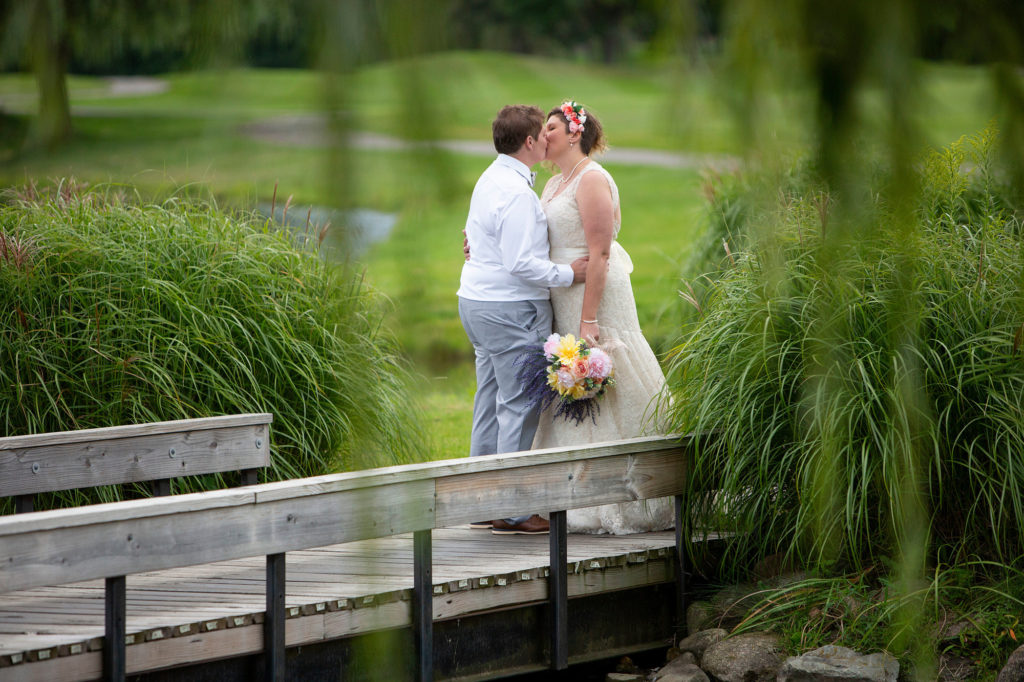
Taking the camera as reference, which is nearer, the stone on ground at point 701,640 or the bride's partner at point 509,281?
the stone on ground at point 701,640

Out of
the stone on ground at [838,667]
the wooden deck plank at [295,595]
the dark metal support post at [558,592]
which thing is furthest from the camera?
the dark metal support post at [558,592]

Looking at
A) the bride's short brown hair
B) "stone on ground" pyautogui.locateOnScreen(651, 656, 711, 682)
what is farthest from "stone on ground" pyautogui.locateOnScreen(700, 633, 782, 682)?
the bride's short brown hair

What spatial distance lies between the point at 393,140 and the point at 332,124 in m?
0.05

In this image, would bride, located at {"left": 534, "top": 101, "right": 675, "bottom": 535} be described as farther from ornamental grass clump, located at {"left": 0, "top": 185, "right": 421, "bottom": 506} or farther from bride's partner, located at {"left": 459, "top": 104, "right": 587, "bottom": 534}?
ornamental grass clump, located at {"left": 0, "top": 185, "right": 421, "bottom": 506}

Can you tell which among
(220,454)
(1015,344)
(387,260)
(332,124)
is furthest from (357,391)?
(220,454)

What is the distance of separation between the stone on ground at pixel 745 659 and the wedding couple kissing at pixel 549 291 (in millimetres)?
983

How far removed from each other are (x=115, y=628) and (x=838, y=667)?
98.2 inches

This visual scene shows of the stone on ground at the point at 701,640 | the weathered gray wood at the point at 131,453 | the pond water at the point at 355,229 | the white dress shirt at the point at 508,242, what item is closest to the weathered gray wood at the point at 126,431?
the weathered gray wood at the point at 131,453

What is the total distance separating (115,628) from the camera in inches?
136

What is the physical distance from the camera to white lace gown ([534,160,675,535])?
5230 mm

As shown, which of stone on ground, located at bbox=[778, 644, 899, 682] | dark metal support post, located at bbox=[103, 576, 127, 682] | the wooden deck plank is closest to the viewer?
dark metal support post, located at bbox=[103, 576, 127, 682]

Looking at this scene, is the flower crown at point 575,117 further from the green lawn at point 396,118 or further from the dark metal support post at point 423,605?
the green lawn at point 396,118

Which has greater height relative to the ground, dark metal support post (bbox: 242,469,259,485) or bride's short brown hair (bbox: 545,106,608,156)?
bride's short brown hair (bbox: 545,106,608,156)

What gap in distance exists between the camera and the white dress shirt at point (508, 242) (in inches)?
190
